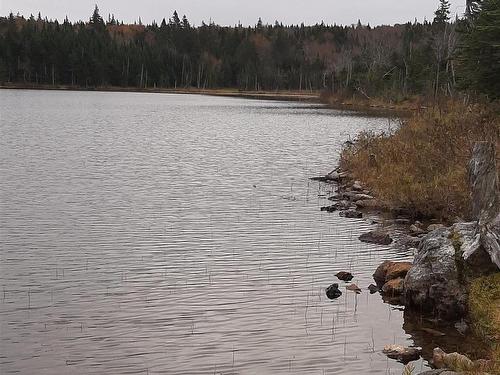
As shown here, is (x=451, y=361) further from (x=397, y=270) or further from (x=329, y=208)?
(x=329, y=208)

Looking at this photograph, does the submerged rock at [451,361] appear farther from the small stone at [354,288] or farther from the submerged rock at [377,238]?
the submerged rock at [377,238]

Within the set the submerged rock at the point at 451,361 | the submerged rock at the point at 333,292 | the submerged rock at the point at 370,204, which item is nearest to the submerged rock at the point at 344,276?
the submerged rock at the point at 333,292

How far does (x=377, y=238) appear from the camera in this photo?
20.2 meters

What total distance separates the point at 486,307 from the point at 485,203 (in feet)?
11.4

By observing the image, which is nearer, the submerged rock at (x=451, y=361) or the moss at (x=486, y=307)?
the submerged rock at (x=451, y=361)

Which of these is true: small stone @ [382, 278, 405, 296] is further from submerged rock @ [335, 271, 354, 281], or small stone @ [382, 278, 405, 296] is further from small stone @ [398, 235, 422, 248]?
small stone @ [398, 235, 422, 248]

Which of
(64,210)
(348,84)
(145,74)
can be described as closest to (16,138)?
(64,210)

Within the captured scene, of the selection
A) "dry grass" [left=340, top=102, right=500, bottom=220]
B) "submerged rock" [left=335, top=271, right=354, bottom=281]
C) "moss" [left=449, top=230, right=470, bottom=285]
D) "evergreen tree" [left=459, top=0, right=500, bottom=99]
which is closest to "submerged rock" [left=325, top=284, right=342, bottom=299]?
"submerged rock" [left=335, top=271, right=354, bottom=281]

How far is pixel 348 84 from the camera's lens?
128 meters

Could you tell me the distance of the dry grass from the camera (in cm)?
2278

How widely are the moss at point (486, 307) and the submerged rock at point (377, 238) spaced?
6.20m

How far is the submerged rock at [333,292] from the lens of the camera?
15078mm

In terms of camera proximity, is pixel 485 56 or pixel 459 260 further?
pixel 485 56

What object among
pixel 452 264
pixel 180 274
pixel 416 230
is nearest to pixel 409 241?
pixel 416 230
